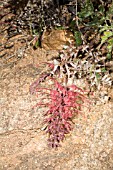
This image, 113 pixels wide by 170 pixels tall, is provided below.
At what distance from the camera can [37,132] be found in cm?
225

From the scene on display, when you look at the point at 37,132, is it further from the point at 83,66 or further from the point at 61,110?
the point at 83,66

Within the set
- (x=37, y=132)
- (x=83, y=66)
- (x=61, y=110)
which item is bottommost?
(x=37, y=132)

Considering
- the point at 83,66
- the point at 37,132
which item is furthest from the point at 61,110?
the point at 83,66

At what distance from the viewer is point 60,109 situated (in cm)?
227

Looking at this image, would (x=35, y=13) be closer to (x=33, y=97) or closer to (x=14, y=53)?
(x=14, y=53)

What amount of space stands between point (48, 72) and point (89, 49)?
36cm

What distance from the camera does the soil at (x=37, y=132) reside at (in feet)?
6.95

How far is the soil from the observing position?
212cm

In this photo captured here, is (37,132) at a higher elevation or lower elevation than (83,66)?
lower

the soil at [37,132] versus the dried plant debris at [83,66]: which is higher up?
the dried plant debris at [83,66]

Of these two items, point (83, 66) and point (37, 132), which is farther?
point (83, 66)

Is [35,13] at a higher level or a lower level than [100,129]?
higher

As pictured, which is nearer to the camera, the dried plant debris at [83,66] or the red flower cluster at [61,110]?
the red flower cluster at [61,110]

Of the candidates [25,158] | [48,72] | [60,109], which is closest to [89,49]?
[48,72]
